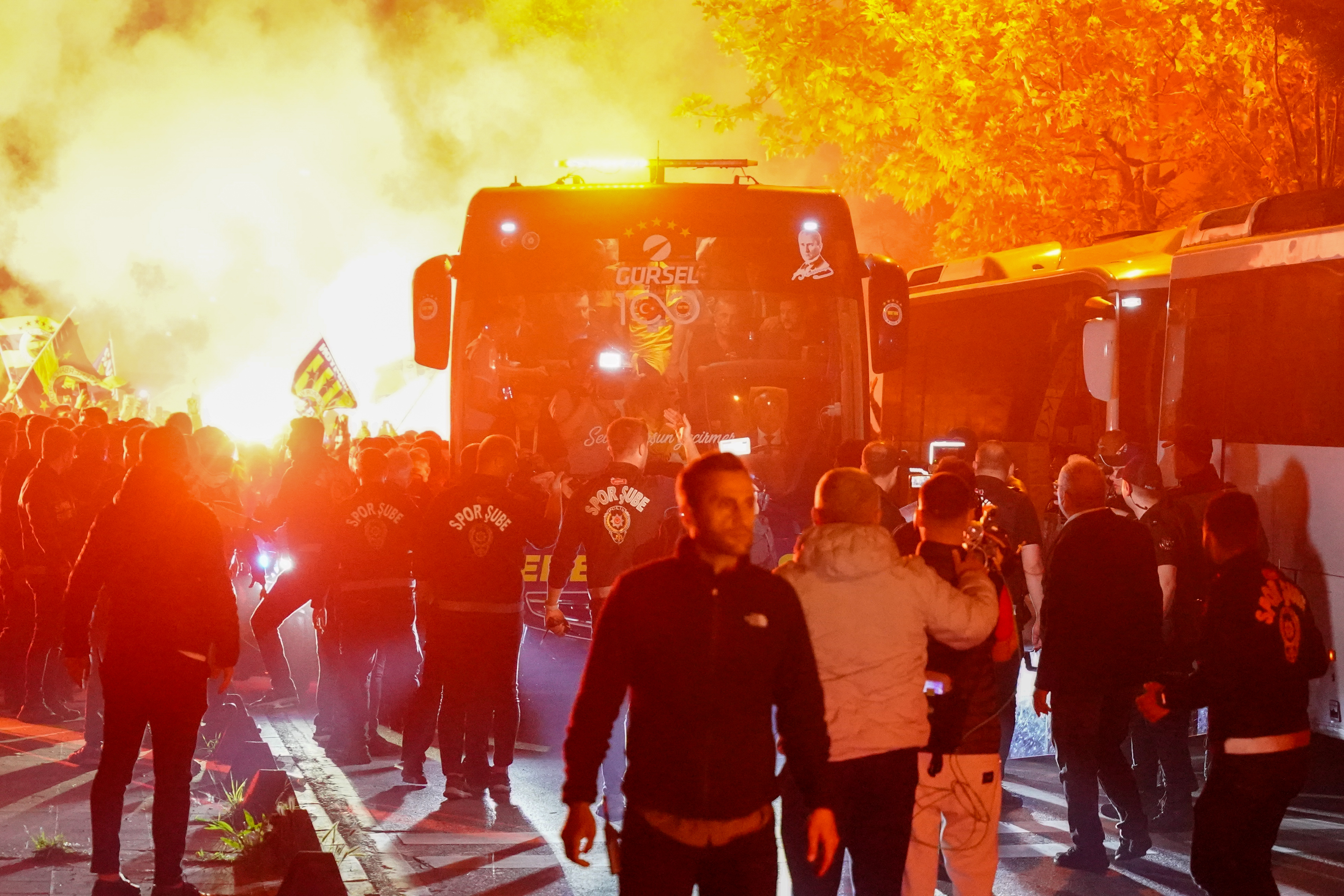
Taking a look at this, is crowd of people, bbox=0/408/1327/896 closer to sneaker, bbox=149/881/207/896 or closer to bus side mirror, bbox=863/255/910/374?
sneaker, bbox=149/881/207/896

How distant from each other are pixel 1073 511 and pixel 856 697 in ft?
8.65

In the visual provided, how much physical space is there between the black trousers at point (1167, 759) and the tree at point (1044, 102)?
9.28 meters

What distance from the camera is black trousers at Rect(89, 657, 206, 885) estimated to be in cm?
649

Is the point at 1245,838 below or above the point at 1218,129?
below

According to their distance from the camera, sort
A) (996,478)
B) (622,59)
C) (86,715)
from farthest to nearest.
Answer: (622,59)
(86,715)
(996,478)

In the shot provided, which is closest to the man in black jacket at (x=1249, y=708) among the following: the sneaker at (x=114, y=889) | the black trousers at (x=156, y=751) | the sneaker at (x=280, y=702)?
the black trousers at (x=156, y=751)

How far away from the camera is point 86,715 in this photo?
9.71 meters

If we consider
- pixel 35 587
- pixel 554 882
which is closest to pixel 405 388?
pixel 35 587

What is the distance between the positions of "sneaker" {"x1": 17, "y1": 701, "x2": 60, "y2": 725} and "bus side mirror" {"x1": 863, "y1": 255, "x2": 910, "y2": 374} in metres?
6.21

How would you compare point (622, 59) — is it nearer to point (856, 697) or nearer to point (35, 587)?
point (35, 587)

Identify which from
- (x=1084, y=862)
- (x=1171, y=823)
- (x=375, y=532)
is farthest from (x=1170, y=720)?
(x=375, y=532)

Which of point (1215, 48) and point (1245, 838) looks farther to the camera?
point (1215, 48)

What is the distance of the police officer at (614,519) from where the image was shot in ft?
26.0

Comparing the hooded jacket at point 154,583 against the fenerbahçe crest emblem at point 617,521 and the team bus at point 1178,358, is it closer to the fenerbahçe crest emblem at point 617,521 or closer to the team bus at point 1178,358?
the fenerbahçe crest emblem at point 617,521
